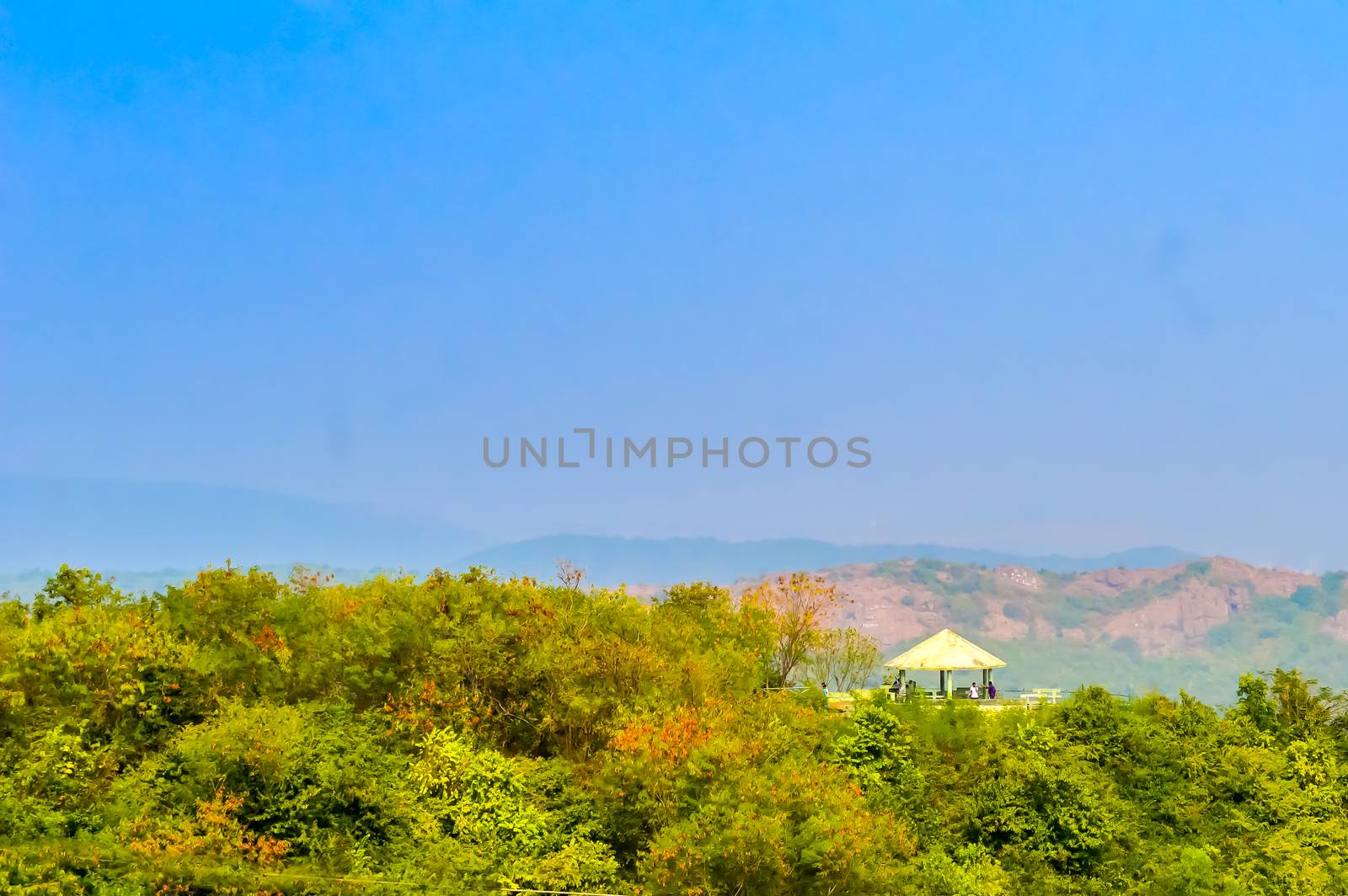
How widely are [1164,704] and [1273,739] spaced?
10.9 feet

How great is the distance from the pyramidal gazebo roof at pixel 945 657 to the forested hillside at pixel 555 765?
7531mm

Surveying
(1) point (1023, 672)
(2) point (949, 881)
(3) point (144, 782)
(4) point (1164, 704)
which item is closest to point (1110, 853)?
(2) point (949, 881)

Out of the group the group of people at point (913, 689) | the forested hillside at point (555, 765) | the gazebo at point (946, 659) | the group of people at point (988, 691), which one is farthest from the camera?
the gazebo at point (946, 659)

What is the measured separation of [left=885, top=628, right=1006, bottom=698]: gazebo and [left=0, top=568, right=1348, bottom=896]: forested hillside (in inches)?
294

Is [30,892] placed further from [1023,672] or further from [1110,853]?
[1023,672]

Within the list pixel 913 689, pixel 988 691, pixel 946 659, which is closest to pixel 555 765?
pixel 913 689

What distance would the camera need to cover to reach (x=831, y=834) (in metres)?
31.1

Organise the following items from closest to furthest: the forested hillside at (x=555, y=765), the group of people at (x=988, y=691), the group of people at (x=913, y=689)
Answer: the forested hillside at (x=555, y=765) → the group of people at (x=913, y=689) → the group of people at (x=988, y=691)

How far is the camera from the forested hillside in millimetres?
31969

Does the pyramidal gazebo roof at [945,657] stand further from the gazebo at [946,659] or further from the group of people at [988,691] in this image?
the group of people at [988,691]

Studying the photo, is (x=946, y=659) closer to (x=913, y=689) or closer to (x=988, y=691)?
(x=988, y=691)

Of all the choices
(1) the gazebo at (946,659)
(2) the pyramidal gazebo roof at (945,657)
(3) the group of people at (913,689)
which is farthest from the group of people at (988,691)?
(2) the pyramidal gazebo roof at (945,657)

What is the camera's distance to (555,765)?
116 ft

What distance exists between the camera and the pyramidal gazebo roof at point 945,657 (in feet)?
171
